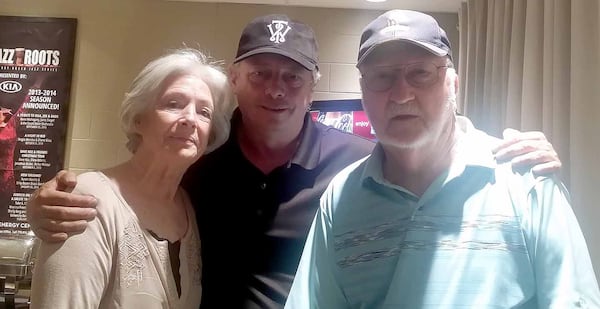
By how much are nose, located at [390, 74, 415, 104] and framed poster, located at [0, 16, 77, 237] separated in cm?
233

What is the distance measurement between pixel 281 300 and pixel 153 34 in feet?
6.98

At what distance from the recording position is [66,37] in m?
3.08

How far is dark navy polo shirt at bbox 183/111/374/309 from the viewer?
1508 mm

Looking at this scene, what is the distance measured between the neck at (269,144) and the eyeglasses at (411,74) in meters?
0.44

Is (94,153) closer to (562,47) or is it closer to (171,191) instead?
(171,191)

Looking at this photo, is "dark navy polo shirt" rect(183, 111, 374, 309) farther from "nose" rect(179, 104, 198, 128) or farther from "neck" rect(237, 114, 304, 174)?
"nose" rect(179, 104, 198, 128)

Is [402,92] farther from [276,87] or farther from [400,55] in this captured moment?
[276,87]

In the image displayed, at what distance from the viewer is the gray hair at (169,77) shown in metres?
1.45

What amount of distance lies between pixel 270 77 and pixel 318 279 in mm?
661

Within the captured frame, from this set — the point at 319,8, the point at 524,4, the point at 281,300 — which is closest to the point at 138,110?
the point at 281,300

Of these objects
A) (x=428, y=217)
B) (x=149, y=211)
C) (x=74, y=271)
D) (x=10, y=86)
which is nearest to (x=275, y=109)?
(x=149, y=211)

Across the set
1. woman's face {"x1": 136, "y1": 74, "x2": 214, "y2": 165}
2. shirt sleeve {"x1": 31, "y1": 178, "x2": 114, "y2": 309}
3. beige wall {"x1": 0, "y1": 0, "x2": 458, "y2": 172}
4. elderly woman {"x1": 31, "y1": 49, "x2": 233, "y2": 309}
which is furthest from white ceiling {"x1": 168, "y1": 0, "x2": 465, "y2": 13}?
shirt sleeve {"x1": 31, "y1": 178, "x2": 114, "y2": 309}

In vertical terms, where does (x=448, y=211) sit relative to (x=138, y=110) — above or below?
below

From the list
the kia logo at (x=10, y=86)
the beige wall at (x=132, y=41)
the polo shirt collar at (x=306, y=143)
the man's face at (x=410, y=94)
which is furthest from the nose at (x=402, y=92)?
the kia logo at (x=10, y=86)
